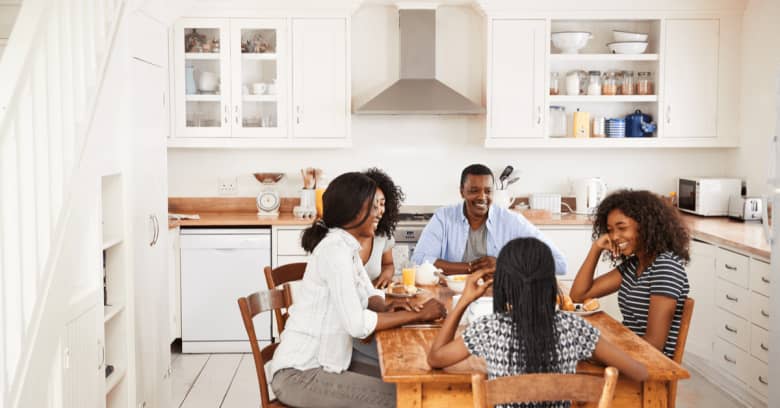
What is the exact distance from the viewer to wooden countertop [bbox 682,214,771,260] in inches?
162

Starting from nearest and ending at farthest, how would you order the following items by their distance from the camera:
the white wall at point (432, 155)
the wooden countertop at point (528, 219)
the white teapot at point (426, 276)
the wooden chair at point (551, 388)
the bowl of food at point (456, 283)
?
the wooden chair at point (551, 388), the bowl of food at point (456, 283), the white teapot at point (426, 276), the wooden countertop at point (528, 219), the white wall at point (432, 155)

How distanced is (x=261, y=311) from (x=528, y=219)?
300 centimetres

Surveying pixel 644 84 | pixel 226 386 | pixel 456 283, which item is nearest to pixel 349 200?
pixel 456 283

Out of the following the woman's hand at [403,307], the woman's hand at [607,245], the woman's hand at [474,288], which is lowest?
the woman's hand at [403,307]

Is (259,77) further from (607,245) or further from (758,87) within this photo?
(758,87)

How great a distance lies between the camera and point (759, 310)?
4.06m

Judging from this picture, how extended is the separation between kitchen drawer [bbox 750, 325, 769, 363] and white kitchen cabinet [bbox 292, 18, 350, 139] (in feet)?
9.45

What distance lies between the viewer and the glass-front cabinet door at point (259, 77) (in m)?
5.44

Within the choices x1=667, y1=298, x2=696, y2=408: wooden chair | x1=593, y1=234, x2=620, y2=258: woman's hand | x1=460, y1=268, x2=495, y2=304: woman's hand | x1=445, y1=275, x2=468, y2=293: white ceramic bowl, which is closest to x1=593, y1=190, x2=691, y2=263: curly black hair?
x1=593, y1=234, x2=620, y2=258: woman's hand

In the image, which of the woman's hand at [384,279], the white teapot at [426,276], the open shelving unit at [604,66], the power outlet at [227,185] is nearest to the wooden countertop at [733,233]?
the open shelving unit at [604,66]

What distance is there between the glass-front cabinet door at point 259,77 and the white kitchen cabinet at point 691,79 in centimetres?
270

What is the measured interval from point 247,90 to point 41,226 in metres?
3.21

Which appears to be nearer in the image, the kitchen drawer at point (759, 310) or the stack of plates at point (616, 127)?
the kitchen drawer at point (759, 310)

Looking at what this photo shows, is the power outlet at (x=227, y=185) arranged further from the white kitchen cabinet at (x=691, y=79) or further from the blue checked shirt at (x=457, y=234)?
the white kitchen cabinet at (x=691, y=79)
